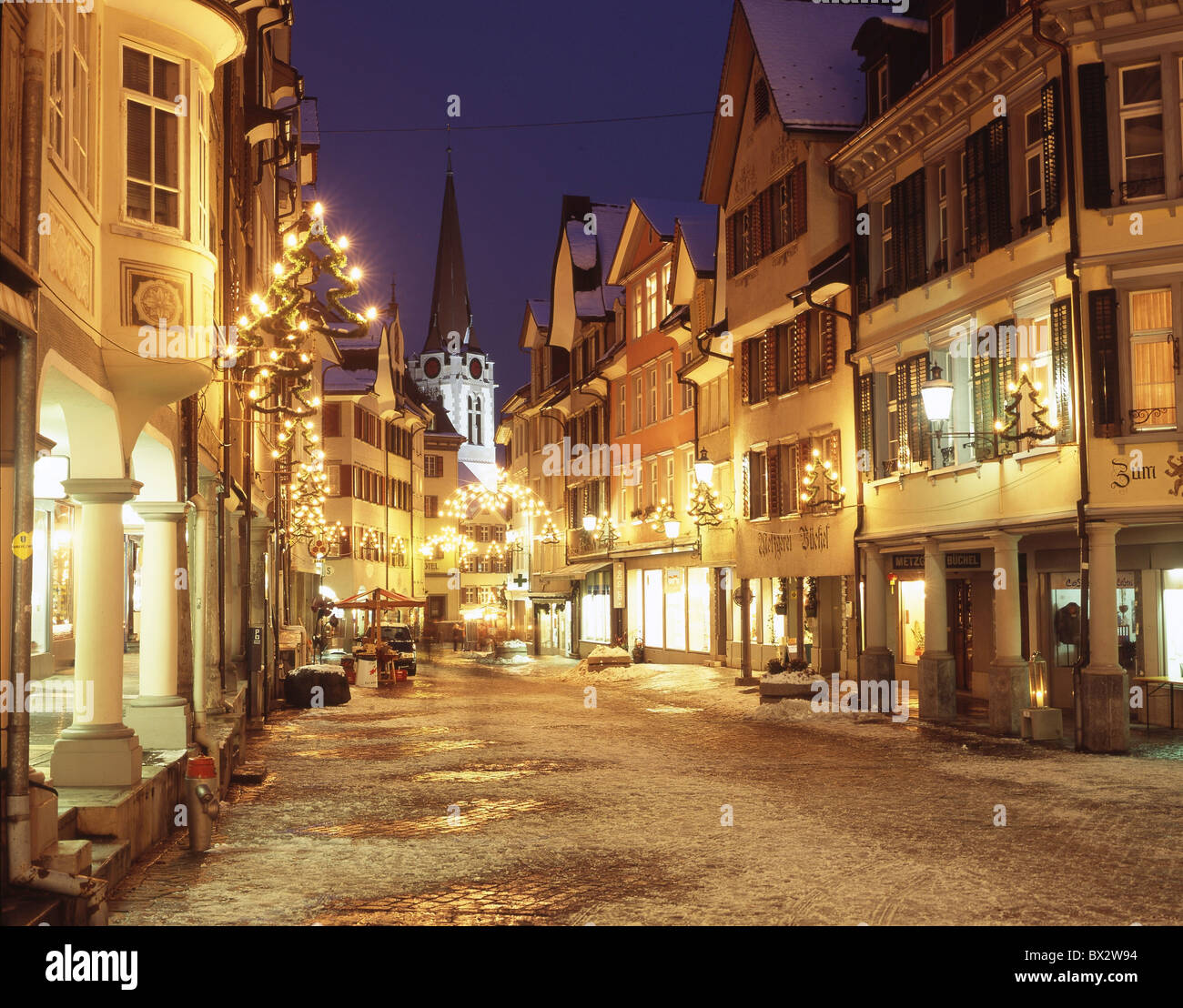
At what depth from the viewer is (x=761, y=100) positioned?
3381 centimetres

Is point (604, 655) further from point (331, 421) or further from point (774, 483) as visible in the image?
point (331, 421)

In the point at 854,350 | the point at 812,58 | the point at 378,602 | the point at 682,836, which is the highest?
the point at 812,58

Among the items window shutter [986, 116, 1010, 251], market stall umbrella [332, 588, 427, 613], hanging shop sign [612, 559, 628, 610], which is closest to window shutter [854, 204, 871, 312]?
window shutter [986, 116, 1010, 251]

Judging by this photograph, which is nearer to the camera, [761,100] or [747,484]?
[761,100]

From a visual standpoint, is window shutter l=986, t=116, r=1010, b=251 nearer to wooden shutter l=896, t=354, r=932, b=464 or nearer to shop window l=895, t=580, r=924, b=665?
wooden shutter l=896, t=354, r=932, b=464

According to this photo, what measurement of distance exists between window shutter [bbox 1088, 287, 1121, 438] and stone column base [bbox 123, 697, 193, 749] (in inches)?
499

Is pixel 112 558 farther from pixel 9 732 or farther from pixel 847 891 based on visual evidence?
pixel 847 891

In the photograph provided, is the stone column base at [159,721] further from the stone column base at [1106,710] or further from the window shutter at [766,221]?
the window shutter at [766,221]

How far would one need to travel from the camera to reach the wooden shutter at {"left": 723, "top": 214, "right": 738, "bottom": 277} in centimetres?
3569

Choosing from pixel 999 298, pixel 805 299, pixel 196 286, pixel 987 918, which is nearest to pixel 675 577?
pixel 805 299

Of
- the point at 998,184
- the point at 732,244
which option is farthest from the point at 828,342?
the point at 998,184

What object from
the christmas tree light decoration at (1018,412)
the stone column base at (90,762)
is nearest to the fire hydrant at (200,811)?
the stone column base at (90,762)

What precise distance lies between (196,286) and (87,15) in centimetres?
252

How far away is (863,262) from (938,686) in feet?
29.3
